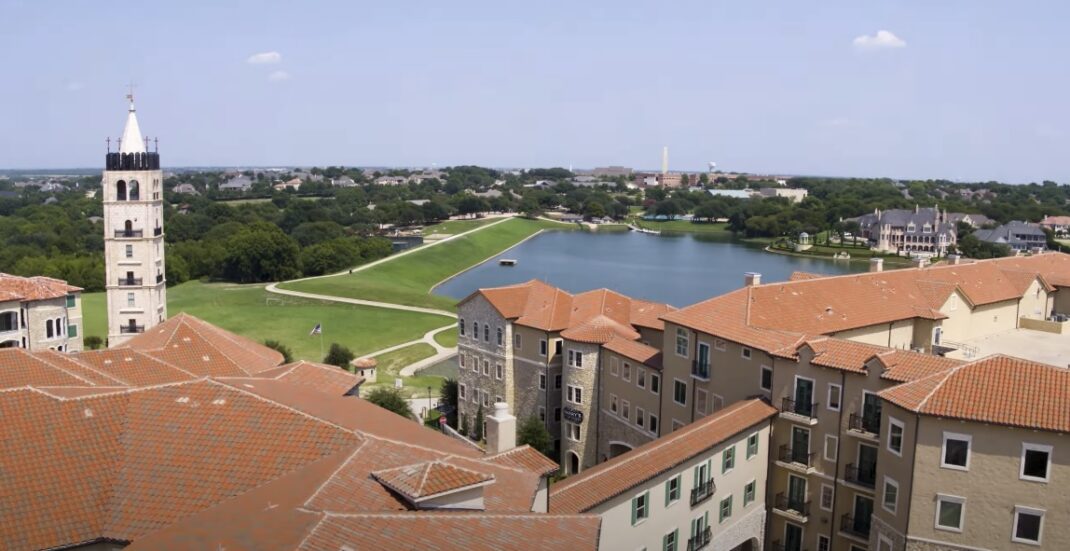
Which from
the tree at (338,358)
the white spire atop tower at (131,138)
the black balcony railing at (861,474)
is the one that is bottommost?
the tree at (338,358)

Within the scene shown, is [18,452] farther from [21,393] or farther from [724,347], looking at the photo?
[724,347]

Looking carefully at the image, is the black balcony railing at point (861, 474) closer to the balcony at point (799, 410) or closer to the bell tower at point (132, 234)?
the balcony at point (799, 410)

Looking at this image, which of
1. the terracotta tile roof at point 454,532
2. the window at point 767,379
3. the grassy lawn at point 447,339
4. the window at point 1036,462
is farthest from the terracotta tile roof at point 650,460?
the grassy lawn at point 447,339

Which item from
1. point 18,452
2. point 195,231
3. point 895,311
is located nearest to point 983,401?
point 895,311

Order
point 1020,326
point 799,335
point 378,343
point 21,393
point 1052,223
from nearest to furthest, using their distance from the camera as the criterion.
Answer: point 21,393 < point 799,335 < point 1020,326 < point 378,343 < point 1052,223

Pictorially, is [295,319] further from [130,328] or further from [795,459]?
[795,459]

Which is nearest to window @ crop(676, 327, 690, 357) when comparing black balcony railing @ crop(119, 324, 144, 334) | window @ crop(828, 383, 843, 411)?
window @ crop(828, 383, 843, 411)
